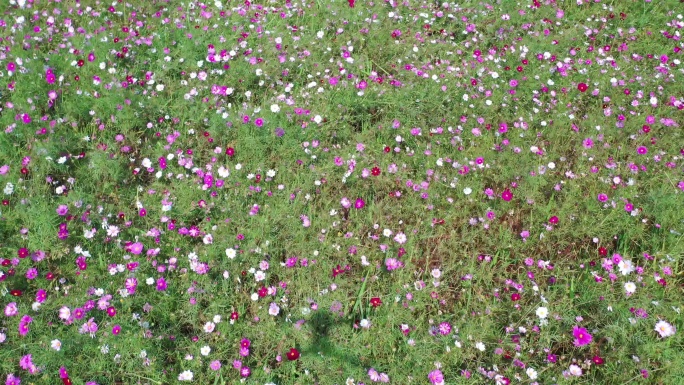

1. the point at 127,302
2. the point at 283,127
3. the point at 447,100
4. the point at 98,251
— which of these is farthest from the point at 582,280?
the point at 98,251

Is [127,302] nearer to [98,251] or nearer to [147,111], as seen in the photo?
[98,251]

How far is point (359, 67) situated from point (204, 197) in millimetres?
1992

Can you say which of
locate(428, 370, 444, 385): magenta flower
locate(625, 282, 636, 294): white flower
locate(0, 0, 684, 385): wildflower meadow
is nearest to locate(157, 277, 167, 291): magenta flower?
locate(0, 0, 684, 385): wildflower meadow

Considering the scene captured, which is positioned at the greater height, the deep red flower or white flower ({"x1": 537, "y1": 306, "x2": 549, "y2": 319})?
white flower ({"x1": 537, "y1": 306, "x2": 549, "y2": 319})

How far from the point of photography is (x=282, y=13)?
4.96 m

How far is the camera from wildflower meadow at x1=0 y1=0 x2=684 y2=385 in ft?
8.63

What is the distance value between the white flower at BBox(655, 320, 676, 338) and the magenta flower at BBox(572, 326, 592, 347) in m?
0.38

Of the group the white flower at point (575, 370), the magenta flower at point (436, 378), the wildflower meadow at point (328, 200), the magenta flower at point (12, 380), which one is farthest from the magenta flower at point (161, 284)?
the white flower at point (575, 370)

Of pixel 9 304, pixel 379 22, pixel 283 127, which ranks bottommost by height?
pixel 9 304

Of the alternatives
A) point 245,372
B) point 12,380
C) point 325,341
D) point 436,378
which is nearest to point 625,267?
point 436,378

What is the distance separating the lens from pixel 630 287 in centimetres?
290

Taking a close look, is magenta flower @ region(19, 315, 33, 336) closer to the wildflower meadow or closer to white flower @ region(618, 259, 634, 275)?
the wildflower meadow

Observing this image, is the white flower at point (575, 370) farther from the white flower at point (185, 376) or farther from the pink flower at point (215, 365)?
the white flower at point (185, 376)

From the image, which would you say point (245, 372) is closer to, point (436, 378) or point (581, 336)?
point (436, 378)
